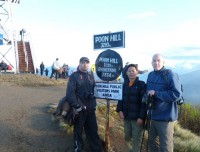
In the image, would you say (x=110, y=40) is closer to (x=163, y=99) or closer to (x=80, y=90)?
(x=80, y=90)

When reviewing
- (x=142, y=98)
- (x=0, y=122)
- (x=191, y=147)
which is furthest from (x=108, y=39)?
(x=0, y=122)

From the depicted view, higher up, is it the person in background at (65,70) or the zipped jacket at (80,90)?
the person in background at (65,70)

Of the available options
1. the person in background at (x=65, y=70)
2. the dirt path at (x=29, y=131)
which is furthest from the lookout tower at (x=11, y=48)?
the dirt path at (x=29, y=131)

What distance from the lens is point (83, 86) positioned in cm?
789

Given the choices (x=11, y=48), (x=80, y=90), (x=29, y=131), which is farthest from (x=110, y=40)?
(x=11, y=48)

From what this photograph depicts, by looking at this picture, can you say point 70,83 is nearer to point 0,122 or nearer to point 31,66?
point 0,122

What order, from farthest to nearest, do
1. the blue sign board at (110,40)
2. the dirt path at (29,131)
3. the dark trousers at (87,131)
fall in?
1. the dirt path at (29,131)
2. the dark trousers at (87,131)
3. the blue sign board at (110,40)

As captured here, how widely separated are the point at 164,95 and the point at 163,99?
0.25 ft

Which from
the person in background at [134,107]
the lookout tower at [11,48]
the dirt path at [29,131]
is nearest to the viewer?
the person in background at [134,107]

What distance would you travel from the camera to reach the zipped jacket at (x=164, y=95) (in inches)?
260

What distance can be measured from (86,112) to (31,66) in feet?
87.1

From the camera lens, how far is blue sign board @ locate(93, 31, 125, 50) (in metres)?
7.85

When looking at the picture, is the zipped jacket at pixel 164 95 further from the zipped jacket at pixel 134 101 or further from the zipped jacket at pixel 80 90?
the zipped jacket at pixel 80 90

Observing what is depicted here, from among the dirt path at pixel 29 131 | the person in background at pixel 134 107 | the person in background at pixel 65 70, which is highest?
the person in background at pixel 65 70
